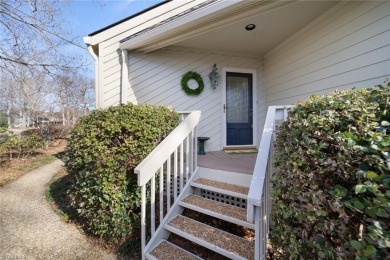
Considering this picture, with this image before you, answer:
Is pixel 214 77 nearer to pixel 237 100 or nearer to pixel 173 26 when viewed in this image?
pixel 237 100

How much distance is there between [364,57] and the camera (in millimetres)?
2887

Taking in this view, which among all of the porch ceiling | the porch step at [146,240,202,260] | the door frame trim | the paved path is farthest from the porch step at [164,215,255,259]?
the porch ceiling

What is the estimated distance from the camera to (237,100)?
17.9 ft

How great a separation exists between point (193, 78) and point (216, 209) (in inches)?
128

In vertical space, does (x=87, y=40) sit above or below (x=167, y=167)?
above

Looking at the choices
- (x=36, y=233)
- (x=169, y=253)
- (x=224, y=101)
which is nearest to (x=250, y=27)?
(x=224, y=101)

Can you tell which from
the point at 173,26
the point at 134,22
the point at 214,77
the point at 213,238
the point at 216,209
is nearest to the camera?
the point at 213,238

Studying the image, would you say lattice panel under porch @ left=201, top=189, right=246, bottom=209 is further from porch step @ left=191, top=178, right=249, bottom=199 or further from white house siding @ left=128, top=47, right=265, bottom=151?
white house siding @ left=128, top=47, right=265, bottom=151

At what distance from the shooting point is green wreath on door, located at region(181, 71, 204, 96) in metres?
4.92

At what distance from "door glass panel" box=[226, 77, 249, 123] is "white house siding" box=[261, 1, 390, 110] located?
914mm

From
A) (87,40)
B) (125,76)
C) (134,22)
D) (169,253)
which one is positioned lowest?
(169,253)

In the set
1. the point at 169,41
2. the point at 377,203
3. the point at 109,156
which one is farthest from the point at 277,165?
the point at 169,41

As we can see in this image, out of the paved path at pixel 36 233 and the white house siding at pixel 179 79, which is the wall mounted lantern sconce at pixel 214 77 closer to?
the white house siding at pixel 179 79

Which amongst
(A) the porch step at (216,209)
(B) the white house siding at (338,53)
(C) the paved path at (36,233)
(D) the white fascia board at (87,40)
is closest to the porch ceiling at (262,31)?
(B) the white house siding at (338,53)
